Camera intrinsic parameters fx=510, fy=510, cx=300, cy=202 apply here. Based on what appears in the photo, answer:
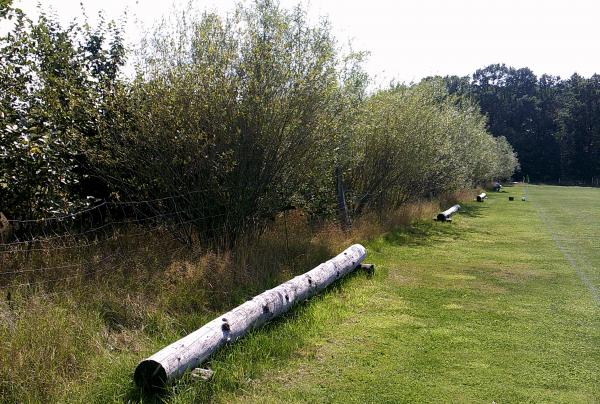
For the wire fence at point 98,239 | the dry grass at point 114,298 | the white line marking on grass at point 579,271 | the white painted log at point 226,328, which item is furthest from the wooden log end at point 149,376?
the white line marking on grass at point 579,271

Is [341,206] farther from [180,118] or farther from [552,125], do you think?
[552,125]

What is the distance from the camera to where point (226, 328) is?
5.38 meters

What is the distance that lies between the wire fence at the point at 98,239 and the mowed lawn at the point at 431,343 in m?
2.43

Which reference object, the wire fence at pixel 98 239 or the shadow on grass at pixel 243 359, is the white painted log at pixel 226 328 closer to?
the shadow on grass at pixel 243 359

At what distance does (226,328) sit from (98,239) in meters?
3.96

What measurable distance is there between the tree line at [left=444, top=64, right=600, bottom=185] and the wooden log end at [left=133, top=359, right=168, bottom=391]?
89063mm

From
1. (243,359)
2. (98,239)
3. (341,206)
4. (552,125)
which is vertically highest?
(552,125)

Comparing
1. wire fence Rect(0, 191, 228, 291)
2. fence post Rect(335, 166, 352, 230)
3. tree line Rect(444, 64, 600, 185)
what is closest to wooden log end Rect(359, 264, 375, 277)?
wire fence Rect(0, 191, 228, 291)

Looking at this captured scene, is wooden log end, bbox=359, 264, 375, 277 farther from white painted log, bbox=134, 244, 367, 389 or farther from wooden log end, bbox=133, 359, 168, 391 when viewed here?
wooden log end, bbox=133, 359, 168, 391

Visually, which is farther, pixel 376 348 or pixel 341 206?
pixel 341 206

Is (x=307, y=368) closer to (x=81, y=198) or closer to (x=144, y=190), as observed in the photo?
(x=144, y=190)

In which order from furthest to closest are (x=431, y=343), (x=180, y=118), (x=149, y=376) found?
(x=180, y=118) < (x=431, y=343) < (x=149, y=376)

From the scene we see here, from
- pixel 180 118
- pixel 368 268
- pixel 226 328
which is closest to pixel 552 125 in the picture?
pixel 368 268

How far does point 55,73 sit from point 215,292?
5.00 m
